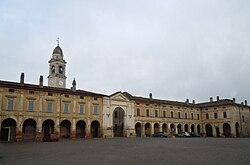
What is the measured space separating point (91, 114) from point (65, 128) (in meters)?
4.86

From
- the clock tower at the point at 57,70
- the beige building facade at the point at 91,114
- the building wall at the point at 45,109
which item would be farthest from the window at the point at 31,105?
the clock tower at the point at 57,70

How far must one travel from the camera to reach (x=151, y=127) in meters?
52.0

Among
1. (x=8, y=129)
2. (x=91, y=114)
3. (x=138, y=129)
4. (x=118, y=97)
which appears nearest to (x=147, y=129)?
(x=138, y=129)

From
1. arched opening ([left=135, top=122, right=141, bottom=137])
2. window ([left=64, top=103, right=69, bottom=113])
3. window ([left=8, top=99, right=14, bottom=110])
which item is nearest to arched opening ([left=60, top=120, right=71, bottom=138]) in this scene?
window ([left=64, top=103, right=69, bottom=113])

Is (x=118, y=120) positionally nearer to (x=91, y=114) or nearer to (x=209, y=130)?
(x=91, y=114)

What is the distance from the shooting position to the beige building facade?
111 feet

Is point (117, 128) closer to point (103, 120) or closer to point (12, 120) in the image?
point (103, 120)

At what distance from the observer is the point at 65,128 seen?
40250 millimetres

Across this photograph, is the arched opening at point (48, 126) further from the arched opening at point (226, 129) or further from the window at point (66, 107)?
the arched opening at point (226, 129)

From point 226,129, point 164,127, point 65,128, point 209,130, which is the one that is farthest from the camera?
point 209,130

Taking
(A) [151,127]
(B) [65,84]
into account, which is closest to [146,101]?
(A) [151,127]

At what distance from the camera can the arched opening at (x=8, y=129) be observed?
110 feet

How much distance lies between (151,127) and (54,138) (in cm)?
2516

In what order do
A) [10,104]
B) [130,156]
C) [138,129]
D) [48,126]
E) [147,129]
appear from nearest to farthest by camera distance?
1. [130,156]
2. [10,104]
3. [48,126]
4. [138,129]
5. [147,129]
